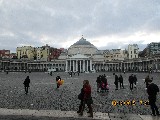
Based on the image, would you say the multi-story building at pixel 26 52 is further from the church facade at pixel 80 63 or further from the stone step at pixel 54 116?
the stone step at pixel 54 116

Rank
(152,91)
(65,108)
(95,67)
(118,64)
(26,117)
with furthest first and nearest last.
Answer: (95,67) → (118,64) → (65,108) → (152,91) → (26,117)

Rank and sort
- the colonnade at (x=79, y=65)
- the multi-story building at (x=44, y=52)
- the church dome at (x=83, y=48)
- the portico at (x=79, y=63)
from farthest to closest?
the multi-story building at (x=44, y=52) < the church dome at (x=83, y=48) < the portico at (x=79, y=63) < the colonnade at (x=79, y=65)

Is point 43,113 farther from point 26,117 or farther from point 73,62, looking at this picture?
point 73,62

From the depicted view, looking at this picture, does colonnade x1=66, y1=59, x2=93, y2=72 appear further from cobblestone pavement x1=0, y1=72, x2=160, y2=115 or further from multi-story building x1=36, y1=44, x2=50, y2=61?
cobblestone pavement x1=0, y1=72, x2=160, y2=115

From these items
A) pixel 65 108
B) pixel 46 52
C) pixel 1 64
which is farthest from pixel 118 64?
pixel 65 108

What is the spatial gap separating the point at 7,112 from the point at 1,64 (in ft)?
494

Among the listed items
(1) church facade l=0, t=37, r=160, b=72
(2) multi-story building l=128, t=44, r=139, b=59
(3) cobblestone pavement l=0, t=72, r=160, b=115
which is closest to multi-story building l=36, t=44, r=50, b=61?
(1) church facade l=0, t=37, r=160, b=72

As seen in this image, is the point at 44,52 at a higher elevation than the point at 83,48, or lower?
lower

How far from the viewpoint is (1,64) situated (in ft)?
515

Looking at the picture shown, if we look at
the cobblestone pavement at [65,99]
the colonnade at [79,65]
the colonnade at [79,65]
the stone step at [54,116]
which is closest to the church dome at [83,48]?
the colonnade at [79,65]

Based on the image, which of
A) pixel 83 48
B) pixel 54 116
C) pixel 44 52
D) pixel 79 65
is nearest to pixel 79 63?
pixel 79 65

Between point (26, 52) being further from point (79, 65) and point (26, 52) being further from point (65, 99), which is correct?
point (65, 99)

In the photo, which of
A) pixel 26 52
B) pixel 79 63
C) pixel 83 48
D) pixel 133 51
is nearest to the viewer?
pixel 79 63

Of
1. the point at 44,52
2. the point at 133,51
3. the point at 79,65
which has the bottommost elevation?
the point at 79,65
